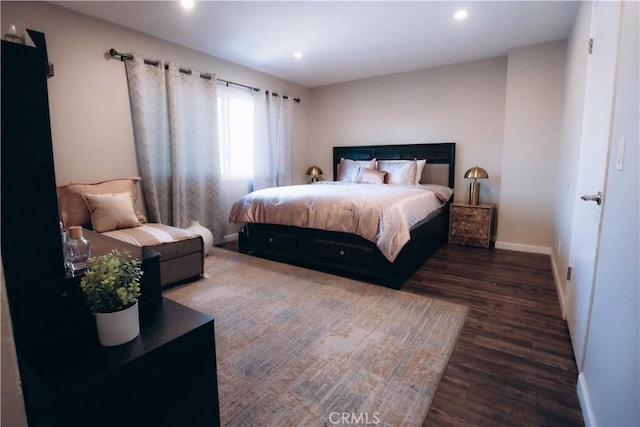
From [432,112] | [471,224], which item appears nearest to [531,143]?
[471,224]

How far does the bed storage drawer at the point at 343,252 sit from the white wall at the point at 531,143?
225 cm

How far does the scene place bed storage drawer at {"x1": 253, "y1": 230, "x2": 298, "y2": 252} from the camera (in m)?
3.49

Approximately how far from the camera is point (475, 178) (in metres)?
4.11

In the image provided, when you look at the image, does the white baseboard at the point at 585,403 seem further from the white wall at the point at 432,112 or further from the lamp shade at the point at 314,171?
the lamp shade at the point at 314,171

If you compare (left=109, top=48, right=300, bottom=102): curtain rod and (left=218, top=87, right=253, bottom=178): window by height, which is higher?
(left=109, top=48, right=300, bottom=102): curtain rod

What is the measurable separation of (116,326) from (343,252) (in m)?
2.35

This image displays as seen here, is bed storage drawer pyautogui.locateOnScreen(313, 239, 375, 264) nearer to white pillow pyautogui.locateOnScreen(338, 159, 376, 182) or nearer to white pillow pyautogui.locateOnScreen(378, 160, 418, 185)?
white pillow pyautogui.locateOnScreen(378, 160, 418, 185)

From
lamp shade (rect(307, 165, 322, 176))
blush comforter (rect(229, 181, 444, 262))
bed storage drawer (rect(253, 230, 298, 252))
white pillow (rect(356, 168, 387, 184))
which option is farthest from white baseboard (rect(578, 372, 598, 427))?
lamp shade (rect(307, 165, 322, 176))

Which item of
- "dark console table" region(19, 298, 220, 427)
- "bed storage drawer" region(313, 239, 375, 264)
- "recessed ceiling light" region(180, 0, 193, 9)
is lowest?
"bed storage drawer" region(313, 239, 375, 264)

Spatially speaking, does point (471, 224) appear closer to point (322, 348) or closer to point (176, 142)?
point (322, 348)

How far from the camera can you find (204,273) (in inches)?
127

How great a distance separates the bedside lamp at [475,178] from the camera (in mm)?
4055

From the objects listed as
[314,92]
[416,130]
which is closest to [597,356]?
[416,130]

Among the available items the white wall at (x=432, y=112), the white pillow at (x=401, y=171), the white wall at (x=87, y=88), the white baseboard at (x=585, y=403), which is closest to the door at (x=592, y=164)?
the white baseboard at (x=585, y=403)
